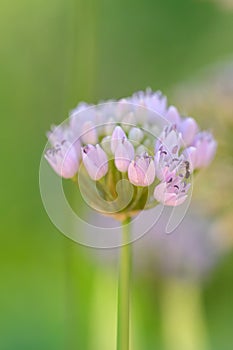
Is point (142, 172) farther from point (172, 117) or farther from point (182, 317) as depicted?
point (182, 317)

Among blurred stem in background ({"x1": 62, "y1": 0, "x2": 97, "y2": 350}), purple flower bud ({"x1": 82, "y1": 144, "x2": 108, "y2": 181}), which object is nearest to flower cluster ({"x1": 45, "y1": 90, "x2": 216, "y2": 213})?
purple flower bud ({"x1": 82, "y1": 144, "x2": 108, "y2": 181})

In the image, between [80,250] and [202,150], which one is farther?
[80,250]

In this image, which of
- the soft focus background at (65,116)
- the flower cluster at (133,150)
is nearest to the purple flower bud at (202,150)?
the flower cluster at (133,150)

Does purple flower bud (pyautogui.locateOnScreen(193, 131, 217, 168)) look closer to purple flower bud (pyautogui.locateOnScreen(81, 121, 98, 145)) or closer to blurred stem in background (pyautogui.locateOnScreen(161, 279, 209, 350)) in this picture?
purple flower bud (pyautogui.locateOnScreen(81, 121, 98, 145))

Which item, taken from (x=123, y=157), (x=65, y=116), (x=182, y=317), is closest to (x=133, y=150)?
(x=123, y=157)

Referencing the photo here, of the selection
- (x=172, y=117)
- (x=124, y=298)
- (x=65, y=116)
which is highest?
(x=65, y=116)

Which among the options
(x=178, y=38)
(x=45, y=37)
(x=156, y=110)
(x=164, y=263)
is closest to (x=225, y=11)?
(x=178, y=38)
